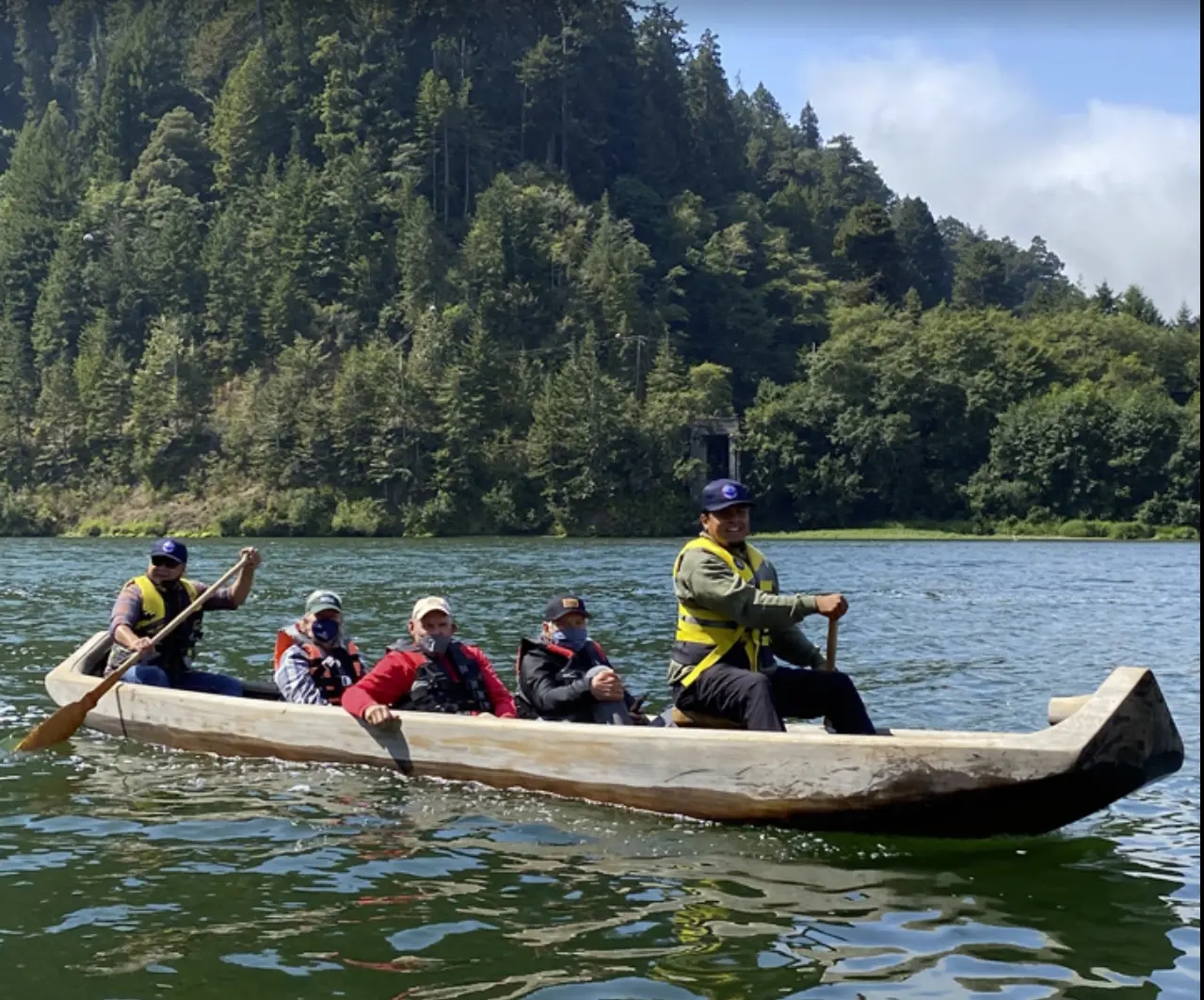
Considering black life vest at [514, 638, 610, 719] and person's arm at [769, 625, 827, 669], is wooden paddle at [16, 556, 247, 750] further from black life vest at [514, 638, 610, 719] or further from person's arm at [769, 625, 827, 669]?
person's arm at [769, 625, 827, 669]

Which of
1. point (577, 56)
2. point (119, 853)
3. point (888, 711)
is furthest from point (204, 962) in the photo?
point (577, 56)

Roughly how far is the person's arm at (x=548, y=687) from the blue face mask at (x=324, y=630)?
1997 mm

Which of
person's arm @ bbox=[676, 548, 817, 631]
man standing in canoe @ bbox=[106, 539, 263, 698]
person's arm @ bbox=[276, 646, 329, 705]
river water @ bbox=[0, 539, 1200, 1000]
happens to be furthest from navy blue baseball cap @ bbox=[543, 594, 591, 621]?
man standing in canoe @ bbox=[106, 539, 263, 698]

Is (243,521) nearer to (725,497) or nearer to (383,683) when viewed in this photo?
(383,683)

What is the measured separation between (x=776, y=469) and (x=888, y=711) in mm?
70913

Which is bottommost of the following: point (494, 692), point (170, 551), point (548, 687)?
point (494, 692)

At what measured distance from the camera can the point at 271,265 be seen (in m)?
102

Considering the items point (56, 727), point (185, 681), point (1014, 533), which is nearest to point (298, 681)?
point (185, 681)

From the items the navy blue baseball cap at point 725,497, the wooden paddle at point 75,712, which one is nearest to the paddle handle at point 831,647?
the navy blue baseball cap at point 725,497

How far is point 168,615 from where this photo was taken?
13.2 m

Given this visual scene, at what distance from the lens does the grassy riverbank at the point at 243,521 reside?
79812 mm

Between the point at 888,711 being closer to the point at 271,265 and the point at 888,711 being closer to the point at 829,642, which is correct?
the point at 829,642

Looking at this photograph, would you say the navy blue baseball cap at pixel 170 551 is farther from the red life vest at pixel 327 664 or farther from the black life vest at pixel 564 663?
the black life vest at pixel 564 663

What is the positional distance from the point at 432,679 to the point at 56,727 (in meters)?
3.34
